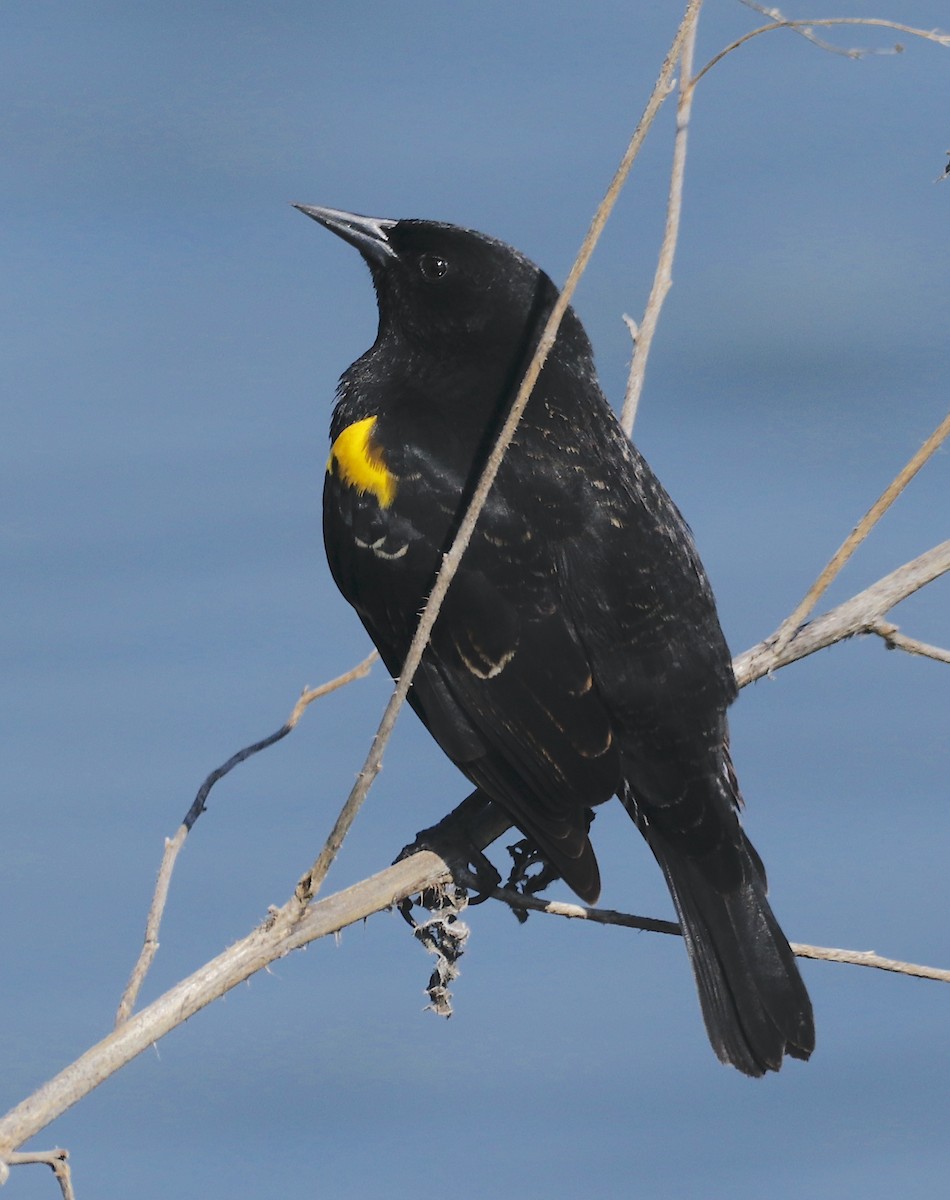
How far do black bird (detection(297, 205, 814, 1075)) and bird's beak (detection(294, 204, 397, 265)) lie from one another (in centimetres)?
39

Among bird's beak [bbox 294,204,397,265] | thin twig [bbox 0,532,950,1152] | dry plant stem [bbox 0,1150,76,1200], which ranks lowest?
dry plant stem [bbox 0,1150,76,1200]

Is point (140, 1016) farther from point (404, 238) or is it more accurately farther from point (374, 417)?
point (404, 238)

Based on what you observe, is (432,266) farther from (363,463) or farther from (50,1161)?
(50,1161)

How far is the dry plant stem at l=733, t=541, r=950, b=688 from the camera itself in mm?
2633

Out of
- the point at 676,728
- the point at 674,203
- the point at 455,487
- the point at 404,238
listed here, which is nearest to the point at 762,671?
the point at 676,728

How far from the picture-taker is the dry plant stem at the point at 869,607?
263 centimetres

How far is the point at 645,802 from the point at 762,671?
0.31 meters

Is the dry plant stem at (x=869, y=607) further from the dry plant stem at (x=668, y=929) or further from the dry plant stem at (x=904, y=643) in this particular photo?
the dry plant stem at (x=668, y=929)

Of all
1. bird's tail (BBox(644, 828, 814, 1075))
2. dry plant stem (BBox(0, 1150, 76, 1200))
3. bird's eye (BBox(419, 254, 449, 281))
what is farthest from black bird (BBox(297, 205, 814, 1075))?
dry plant stem (BBox(0, 1150, 76, 1200))

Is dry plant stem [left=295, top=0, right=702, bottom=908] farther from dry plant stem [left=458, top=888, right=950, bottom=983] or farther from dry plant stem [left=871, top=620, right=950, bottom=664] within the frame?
dry plant stem [left=871, top=620, right=950, bottom=664]

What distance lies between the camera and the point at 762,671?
9.32 ft

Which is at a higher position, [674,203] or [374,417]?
[374,417]

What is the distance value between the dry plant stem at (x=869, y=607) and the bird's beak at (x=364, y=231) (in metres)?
1.13

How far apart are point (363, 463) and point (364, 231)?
549 mm
